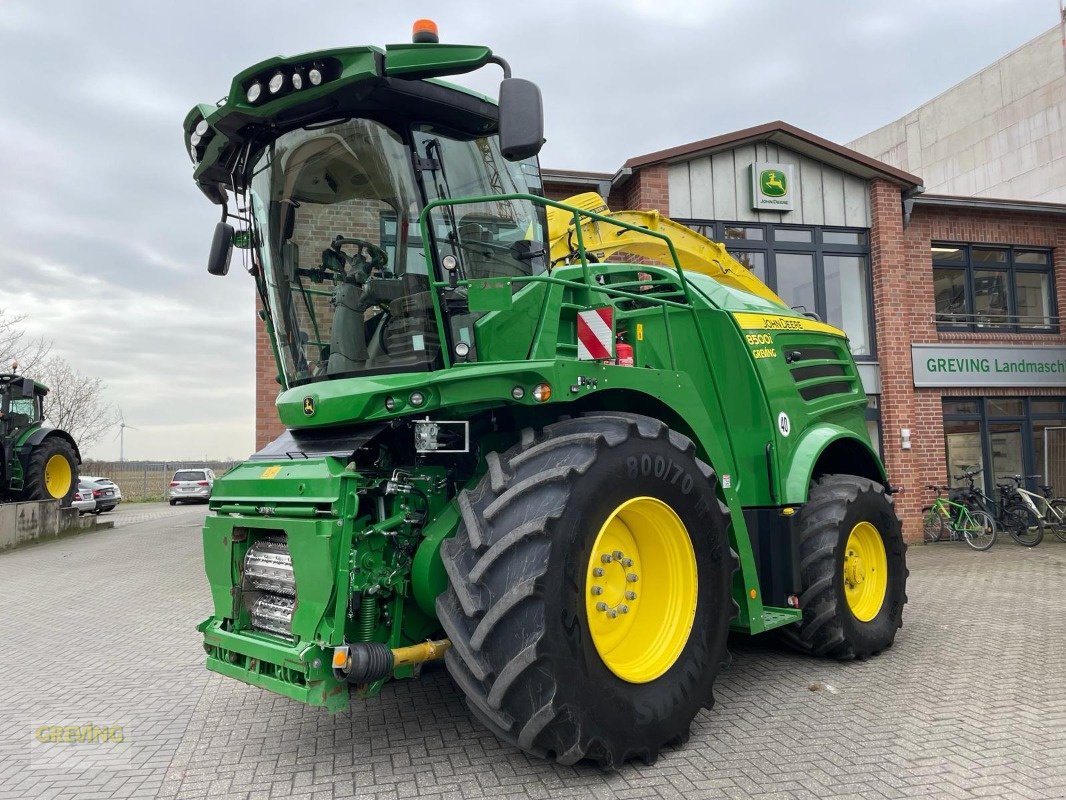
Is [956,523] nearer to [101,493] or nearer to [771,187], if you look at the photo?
[771,187]

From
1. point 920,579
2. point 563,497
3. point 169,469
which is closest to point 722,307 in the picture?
point 563,497

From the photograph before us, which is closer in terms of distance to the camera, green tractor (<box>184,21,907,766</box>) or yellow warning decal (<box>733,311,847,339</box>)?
green tractor (<box>184,21,907,766</box>)

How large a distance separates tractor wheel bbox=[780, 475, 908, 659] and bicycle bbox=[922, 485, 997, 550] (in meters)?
8.12

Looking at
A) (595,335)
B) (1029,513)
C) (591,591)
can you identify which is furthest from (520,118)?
(1029,513)

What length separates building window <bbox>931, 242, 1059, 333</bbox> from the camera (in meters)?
14.3

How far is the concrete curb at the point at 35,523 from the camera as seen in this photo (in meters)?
14.4

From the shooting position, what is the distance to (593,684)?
325 centimetres

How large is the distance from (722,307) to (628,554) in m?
1.98

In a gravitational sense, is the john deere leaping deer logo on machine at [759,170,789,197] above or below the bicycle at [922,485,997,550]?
above

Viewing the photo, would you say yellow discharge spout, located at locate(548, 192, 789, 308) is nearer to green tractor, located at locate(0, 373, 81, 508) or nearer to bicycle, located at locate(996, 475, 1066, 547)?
bicycle, located at locate(996, 475, 1066, 547)

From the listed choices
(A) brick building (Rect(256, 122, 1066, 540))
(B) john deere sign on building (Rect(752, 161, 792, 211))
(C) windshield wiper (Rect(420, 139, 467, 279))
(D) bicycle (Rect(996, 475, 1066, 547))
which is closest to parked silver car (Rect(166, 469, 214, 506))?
(A) brick building (Rect(256, 122, 1066, 540))

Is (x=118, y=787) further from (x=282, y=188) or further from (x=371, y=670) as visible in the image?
(x=282, y=188)

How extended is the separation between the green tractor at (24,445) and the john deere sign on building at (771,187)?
14.3 m

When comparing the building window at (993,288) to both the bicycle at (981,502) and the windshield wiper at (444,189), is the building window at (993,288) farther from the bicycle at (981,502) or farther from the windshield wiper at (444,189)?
the windshield wiper at (444,189)
